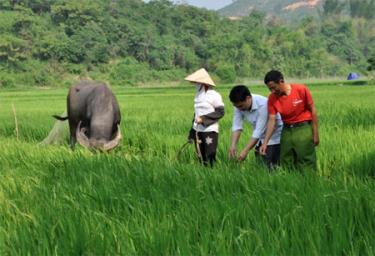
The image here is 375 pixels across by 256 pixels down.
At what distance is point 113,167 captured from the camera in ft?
13.1

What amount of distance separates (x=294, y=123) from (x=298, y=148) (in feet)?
0.63

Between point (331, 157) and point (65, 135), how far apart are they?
3990 mm

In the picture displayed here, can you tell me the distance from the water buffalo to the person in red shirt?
5.67 feet

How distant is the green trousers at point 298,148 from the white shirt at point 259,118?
16cm

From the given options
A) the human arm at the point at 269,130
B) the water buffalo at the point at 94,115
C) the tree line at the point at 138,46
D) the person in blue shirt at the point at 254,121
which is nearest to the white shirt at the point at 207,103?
the person in blue shirt at the point at 254,121

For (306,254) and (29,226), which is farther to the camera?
(29,226)

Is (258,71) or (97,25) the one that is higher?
(97,25)

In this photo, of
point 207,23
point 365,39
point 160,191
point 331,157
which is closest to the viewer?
point 160,191

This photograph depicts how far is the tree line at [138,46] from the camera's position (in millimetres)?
43938

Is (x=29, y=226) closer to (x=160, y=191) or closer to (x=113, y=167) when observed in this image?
(x=160, y=191)

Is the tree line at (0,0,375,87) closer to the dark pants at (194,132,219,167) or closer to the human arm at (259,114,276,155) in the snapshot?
the dark pants at (194,132,219,167)

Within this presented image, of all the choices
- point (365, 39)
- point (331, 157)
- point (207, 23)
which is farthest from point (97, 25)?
point (365, 39)

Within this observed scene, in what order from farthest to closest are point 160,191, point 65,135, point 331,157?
point 65,135, point 331,157, point 160,191

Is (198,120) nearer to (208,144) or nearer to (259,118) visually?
(208,144)
